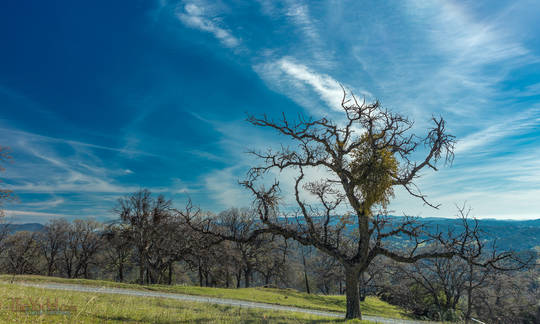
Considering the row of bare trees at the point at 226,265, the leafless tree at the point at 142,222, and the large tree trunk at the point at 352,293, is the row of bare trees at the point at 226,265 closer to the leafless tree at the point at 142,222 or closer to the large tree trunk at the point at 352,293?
the leafless tree at the point at 142,222

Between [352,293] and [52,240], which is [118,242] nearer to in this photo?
[52,240]

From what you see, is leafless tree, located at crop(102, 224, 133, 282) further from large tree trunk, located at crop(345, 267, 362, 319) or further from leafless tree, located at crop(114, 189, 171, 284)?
large tree trunk, located at crop(345, 267, 362, 319)

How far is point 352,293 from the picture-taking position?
44.0 ft

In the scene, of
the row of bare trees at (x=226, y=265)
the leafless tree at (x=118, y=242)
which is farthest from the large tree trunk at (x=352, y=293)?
the leafless tree at (x=118, y=242)

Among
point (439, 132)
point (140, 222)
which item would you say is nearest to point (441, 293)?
point (439, 132)

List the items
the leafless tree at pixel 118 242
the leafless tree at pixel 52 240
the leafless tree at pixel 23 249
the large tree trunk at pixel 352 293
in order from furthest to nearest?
the leafless tree at pixel 52 240 → the leafless tree at pixel 23 249 → the leafless tree at pixel 118 242 → the large tree trunk at pixel 352 293

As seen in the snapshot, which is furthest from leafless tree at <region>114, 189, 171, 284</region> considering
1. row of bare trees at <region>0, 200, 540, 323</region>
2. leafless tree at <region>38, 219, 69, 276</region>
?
leafless tree at <region>38, 219, 69, 276</region>

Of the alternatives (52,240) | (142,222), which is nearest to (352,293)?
(142,222)

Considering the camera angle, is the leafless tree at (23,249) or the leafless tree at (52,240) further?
the leafless tree at (52,240)

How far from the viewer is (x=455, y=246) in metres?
12.4

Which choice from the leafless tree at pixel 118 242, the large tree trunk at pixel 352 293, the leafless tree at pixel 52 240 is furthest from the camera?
the leafless tree at pixel 52 240

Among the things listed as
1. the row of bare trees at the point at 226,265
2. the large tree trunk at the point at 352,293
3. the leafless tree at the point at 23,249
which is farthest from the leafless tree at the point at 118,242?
the large tree trunk at the point at 352,293

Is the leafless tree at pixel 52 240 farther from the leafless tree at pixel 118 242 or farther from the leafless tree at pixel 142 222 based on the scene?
the leafless tree at pixel 142 222

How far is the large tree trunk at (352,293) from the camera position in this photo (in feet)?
42.7
